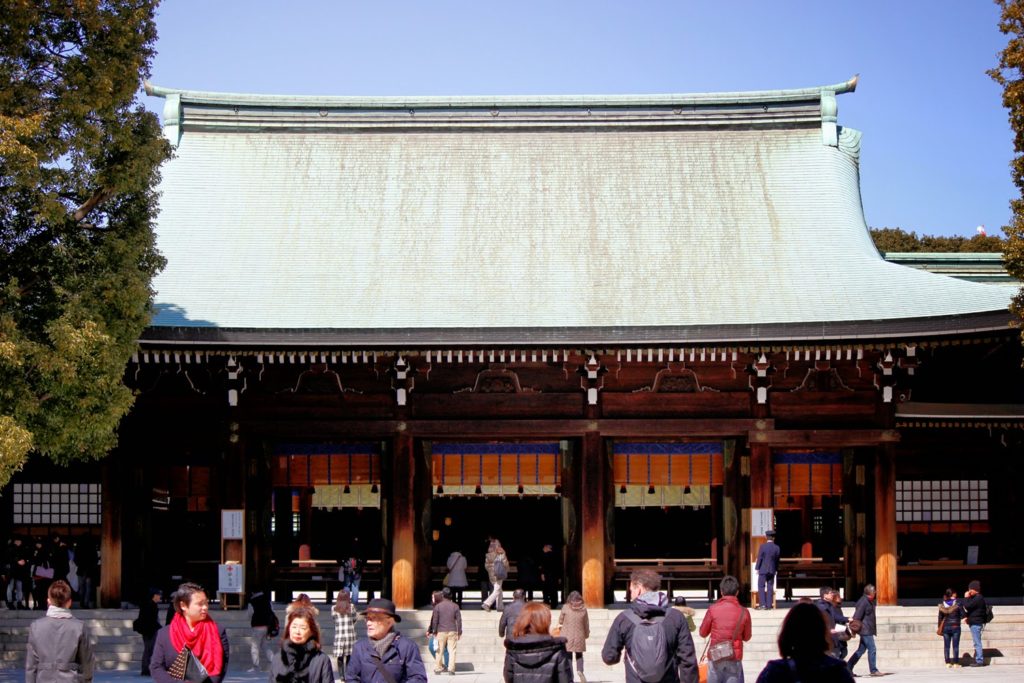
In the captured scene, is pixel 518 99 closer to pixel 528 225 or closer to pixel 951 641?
pixel 528 225

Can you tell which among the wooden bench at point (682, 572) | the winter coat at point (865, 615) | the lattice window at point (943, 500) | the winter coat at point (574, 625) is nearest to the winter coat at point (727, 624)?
the winter coat at point (574, 625)

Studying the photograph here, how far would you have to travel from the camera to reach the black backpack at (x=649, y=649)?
1074 cm

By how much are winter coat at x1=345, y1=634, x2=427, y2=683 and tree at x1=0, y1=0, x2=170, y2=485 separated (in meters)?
8.15

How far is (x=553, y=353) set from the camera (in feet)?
75.5

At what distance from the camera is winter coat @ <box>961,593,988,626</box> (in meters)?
21.1

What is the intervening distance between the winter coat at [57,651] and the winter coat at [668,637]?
429cm

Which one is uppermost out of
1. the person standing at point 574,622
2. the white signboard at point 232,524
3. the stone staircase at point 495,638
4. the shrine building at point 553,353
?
the shrine building at point 553,353

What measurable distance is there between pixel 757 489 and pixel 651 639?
43.1 feet

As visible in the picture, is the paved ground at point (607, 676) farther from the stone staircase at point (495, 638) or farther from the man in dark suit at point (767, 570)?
the man in dark suit at point (767, 570)

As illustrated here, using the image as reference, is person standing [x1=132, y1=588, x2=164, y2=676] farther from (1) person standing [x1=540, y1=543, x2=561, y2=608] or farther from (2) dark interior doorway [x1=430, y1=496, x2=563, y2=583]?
(2) dark interior doorway [x1=430, y1=496, x2=563, y2=583]

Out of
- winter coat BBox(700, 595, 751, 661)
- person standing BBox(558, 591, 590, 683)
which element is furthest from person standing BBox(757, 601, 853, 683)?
person standing BBox(558, 591, 590, 683)

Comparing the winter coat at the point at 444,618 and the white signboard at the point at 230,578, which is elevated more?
the white signboard at the point at 230,578

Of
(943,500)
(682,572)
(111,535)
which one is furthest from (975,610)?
(111,535)

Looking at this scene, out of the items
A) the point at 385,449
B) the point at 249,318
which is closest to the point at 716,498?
the point at 385,449
